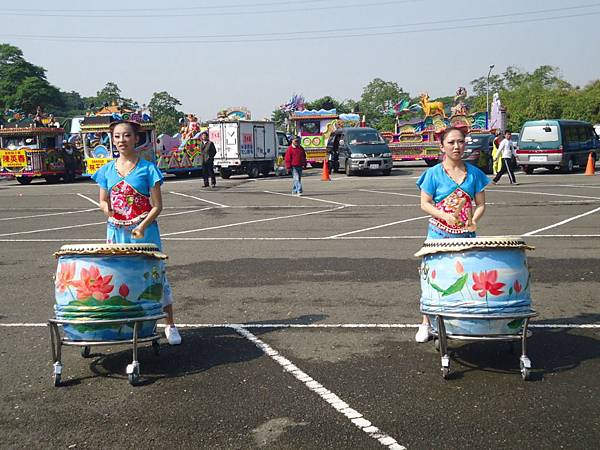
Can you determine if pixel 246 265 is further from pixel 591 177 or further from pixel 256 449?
pixel 591 177

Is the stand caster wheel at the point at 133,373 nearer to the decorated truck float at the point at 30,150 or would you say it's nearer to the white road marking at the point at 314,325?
the white road marking at the point at 314,325

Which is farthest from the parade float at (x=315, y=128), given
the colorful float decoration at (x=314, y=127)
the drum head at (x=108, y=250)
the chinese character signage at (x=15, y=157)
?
the drum head at (x=108, y=250)

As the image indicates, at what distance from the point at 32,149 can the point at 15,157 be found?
91 centimetres

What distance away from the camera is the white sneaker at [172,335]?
6083 mm

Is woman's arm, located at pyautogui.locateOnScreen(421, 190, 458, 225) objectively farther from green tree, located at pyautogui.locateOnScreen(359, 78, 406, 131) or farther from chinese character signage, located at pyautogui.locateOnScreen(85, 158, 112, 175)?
green tree, located at pyautogui.locateOnScreen(359, 78, 406, 131)

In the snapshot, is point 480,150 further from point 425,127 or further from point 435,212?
point 435,212

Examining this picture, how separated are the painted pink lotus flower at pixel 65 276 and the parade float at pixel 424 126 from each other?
35.7 m

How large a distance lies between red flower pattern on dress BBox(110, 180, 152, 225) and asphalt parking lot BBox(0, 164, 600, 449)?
1095 mm

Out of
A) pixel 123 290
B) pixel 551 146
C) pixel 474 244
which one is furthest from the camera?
pixel 551 146

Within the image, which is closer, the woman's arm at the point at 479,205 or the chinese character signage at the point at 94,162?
the woman's arm at the point at 479,205

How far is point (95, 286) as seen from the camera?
5.12 meters

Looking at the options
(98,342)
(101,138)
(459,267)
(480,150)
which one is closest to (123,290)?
(98,342)

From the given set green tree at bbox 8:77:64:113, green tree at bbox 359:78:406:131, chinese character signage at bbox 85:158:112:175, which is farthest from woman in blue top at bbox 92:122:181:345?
green tree at bbox 359:78:406:131

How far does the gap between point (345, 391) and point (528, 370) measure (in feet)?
4.15
